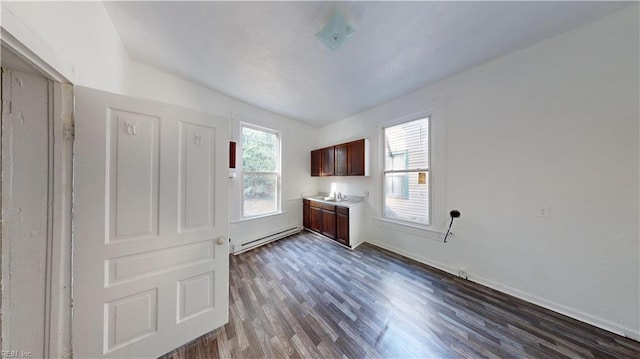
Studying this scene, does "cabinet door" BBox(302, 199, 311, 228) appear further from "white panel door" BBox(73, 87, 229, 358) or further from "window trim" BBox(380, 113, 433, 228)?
"white panel door" BBox(73, 87, 229, 358)

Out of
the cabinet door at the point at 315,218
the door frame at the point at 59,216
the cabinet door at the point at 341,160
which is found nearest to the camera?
the door frame at the point at 59,216

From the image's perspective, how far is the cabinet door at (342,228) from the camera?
10.5 ft

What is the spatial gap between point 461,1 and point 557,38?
4.14 feet

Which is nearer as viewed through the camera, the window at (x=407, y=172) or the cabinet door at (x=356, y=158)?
the window at (x=407, y=172)

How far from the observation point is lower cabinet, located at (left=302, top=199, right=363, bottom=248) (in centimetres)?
320

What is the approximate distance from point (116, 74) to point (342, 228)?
137 inches

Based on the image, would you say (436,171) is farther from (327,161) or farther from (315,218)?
(315,218)

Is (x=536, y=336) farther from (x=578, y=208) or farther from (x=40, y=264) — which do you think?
(x=40, y=264)

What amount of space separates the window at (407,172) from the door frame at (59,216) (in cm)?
345

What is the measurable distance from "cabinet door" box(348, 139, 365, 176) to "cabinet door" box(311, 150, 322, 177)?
0.85m

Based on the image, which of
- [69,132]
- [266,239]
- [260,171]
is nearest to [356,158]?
[260,171]

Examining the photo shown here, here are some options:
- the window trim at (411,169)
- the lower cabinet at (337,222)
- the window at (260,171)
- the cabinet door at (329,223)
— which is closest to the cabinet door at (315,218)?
the lower cabinet at (337,222)

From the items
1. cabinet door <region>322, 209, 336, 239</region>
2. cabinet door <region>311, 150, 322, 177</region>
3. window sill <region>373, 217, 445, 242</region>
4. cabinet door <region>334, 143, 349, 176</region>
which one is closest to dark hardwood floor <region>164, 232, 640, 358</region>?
window sill <region>373, 217, 445, 242</region>

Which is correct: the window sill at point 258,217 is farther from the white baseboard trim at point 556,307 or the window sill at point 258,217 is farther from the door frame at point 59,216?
the white baseboard trim at point 556,307
